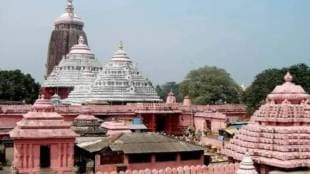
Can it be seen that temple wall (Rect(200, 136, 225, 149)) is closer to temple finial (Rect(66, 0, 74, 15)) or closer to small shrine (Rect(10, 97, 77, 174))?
small shrine (Rect(10, 97, 77, 174))

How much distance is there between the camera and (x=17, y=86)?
59.0m

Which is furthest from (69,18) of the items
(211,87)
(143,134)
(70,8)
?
(143,134)

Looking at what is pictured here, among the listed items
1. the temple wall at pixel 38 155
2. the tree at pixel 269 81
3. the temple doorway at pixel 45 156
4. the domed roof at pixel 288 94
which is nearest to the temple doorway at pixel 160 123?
the tree at pixel 269 81

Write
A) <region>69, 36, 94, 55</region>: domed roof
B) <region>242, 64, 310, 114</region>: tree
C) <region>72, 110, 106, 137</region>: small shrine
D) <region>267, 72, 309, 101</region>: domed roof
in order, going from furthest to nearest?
<region>69, 36, 94, 55</region>: domed roof
<region>242, 64, 310, 114</region>: tree
<region>72, 110, 106, 137</region>: small shrine
<region>267, 72, 309, 101</region>: domed roof

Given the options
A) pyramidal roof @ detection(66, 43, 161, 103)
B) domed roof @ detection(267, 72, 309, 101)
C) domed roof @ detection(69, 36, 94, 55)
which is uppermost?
domed roof @ detection(69, 36, 94, 55)

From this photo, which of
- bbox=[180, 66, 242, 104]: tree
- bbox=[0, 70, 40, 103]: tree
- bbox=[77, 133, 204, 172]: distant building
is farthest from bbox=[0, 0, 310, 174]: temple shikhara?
bbox=[0, 70, 40, 103]: tree

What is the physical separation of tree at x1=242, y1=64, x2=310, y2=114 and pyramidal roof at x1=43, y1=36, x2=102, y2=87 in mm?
16315

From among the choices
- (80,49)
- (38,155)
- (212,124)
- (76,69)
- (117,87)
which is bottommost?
(38,155)

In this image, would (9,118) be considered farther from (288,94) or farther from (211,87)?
(211,87)

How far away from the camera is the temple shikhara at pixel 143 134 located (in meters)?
17.5

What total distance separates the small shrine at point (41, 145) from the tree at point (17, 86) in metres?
35.5

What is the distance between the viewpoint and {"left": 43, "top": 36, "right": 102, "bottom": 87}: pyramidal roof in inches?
2086

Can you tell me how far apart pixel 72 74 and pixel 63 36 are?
35.2 feet

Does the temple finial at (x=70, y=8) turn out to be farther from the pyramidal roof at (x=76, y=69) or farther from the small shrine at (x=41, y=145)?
the small shrine at (x=41, y=145)
